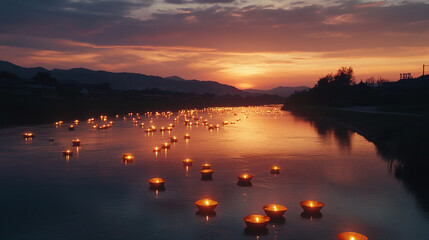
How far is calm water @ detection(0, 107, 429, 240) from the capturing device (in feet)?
30.9

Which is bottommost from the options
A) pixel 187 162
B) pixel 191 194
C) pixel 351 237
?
pixel 191 194

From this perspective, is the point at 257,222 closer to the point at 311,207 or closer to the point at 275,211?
the point at 275,211

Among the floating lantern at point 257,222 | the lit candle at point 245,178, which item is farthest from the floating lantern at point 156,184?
the floating lantern at point 257,222

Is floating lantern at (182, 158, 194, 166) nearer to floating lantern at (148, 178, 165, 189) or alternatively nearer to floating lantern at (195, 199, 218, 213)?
floating lantern at (148, 178, 165, 189)

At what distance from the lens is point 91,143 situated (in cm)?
2620

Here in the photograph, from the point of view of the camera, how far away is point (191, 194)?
12.6 m

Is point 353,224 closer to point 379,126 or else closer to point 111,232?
point 111,232

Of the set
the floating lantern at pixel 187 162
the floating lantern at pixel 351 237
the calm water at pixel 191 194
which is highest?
the floating lantern at pixel 187 162

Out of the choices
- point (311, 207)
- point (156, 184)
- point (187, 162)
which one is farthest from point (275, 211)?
point (187, 162)

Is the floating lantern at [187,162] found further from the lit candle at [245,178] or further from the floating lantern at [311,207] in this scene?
the floating lantern at [311,207]

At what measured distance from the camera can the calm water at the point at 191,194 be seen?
9422 millimetres

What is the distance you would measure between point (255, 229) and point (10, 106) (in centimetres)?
4766

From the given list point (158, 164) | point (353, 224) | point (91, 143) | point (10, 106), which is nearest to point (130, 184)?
point (158, 164)

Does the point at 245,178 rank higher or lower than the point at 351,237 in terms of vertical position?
higher
